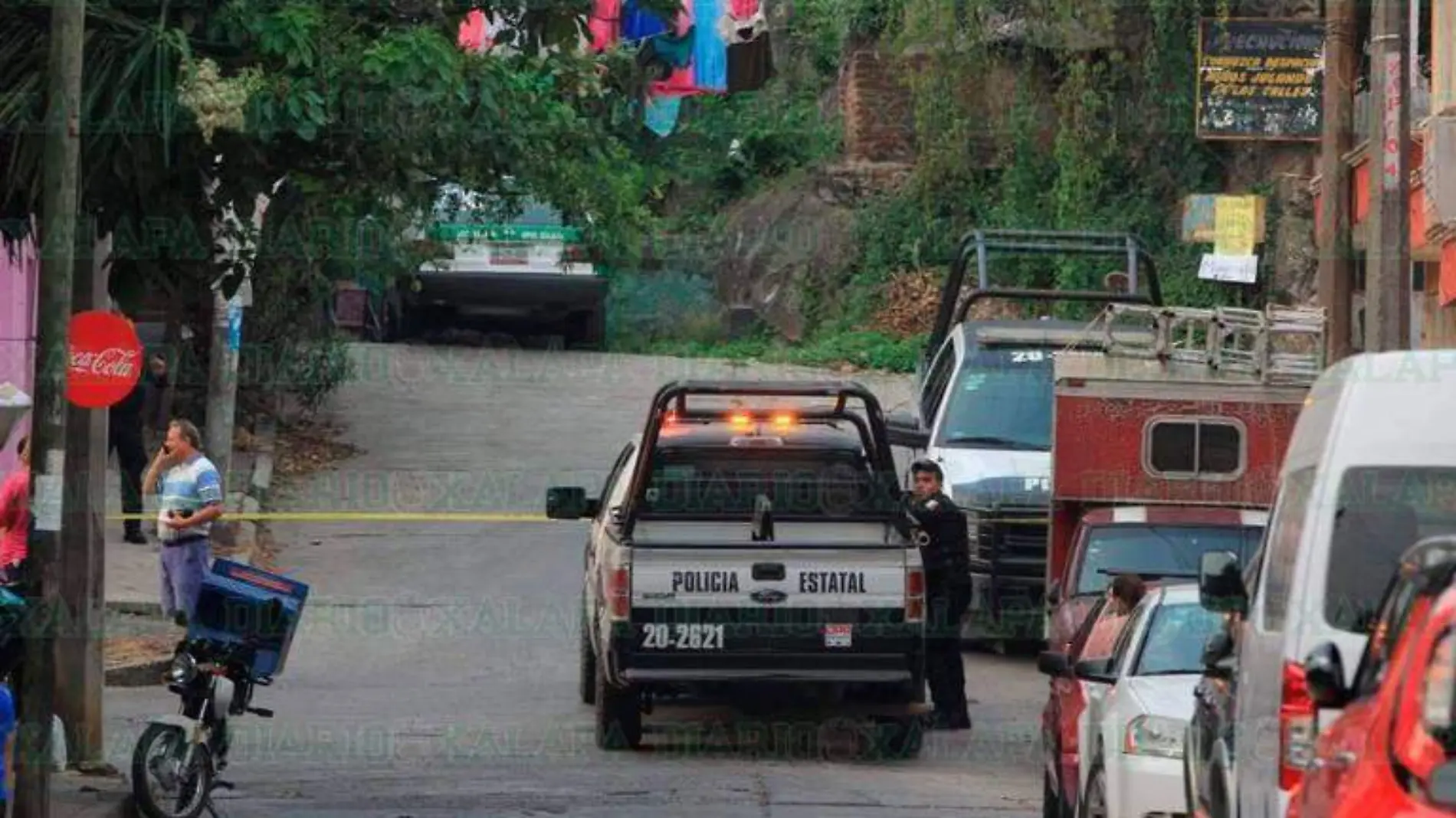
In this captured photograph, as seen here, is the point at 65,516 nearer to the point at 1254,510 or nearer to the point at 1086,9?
the point at 1254,510

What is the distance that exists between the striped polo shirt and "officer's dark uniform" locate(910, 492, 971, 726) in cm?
494

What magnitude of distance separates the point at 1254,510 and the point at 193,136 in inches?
384

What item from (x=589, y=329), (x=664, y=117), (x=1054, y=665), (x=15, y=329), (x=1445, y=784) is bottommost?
(x=1054, y=665)

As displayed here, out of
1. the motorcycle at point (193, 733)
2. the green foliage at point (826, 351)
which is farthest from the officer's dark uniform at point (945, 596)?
the green foliage at point (826, 351)

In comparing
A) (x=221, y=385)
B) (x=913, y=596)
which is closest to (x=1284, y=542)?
(x=913, y=596)

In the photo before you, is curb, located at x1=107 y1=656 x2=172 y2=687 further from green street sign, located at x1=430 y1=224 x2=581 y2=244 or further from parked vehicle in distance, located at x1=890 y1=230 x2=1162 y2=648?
green street sign, located at x1=430 y1=224 x2=581 y2=244

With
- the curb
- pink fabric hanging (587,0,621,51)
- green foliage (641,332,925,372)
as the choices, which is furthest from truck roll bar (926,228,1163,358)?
green foliage (641,332,925,372)

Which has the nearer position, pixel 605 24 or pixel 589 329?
pixel 605 24

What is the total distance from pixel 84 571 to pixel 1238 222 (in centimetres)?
2305

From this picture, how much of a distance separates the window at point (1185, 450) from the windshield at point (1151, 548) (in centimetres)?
153

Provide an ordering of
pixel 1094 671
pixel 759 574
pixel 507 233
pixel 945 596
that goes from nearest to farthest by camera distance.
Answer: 1. pixel 1094 671
2. pixel 759 574
3. pixel 945 596
4. pixel 507 233

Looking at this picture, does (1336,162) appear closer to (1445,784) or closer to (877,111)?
(1445,784)

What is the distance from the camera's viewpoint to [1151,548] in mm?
18703

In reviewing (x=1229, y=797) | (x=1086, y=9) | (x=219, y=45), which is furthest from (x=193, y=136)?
(x=1086, y=9)
